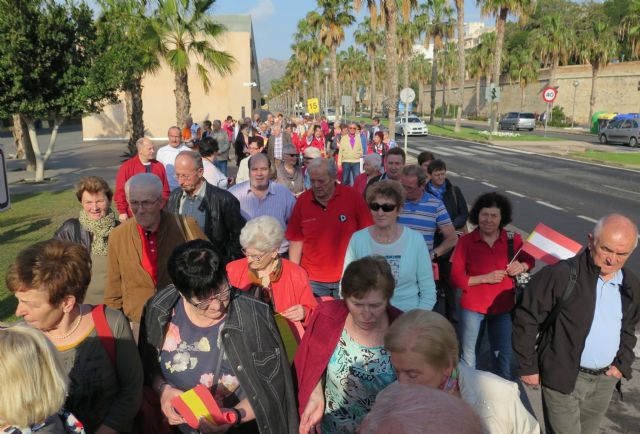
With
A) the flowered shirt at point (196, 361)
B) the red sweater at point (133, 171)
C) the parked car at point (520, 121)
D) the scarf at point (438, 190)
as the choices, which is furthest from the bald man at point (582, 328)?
the parked car at point (520, 121)

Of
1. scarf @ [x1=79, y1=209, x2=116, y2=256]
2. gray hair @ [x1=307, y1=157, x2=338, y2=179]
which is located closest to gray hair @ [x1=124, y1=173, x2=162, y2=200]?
scarf @ [x1=79, y1=209, x2=116, y2=256]

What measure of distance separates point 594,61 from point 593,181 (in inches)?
1657

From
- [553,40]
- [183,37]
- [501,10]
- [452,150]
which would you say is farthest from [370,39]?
[183,37]

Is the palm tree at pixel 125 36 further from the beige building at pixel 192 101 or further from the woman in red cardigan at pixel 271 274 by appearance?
the beige building at pixel 192 101

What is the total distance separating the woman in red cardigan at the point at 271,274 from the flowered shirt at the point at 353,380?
2.05ft

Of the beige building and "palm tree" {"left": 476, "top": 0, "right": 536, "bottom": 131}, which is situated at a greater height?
"palm tree" {"left": 476, "top": 0, "right": 536, "bottom": 131}

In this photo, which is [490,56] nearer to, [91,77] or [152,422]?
[91,77]

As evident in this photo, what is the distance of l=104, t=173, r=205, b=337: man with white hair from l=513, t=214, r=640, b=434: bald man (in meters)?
2.28

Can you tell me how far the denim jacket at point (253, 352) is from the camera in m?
2.48

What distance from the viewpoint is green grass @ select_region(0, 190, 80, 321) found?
6605 millimetres

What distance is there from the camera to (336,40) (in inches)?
1684

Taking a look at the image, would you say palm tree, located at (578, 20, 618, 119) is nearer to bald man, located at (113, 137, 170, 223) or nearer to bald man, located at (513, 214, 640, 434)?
bald man, located at (113, 137, 170, 223)

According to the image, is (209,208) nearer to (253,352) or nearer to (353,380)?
(253,352)

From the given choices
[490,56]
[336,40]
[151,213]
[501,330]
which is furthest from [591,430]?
[490,56]
